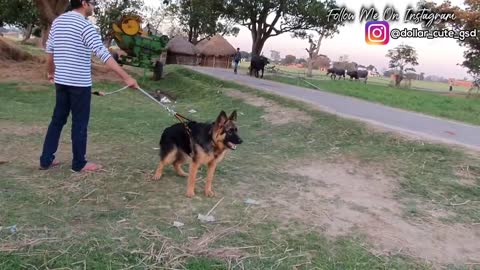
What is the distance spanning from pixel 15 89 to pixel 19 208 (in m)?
9.89

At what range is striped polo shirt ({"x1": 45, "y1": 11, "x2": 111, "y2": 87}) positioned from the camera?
15.7ft

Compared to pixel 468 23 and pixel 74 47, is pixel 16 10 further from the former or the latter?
pixel 468 23

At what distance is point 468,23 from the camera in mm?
31188

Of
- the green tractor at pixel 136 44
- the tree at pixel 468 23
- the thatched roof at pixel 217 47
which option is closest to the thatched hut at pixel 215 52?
the thatched roof at pixel 217 47

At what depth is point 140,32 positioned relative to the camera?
18297mm

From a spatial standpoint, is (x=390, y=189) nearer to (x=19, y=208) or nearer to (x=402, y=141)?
(x=402, y=141)

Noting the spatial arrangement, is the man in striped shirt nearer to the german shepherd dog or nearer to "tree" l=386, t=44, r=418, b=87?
the german shepherd dog

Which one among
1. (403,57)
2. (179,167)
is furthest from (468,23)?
(179,167)

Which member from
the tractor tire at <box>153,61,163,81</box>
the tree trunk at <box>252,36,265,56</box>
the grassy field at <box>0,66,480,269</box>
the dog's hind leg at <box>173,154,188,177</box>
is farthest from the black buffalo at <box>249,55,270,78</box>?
the dog's hind leg at <box>173,154,188,177</box>

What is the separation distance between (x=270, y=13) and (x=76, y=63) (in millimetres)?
35872

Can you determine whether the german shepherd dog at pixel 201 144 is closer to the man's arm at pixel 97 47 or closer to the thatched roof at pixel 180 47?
the man's arm at pixel 97 47

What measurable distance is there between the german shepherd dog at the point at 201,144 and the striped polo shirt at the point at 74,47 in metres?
1.18

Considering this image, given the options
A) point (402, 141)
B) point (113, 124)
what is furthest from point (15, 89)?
point (402, 141)

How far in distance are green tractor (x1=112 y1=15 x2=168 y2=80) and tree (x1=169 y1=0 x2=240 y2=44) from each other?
24.1m
